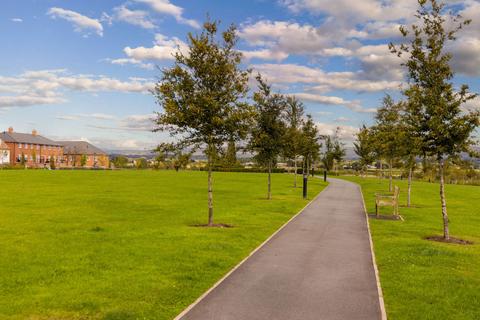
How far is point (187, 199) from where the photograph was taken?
1140 inches

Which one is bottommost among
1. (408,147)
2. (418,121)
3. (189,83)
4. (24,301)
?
(24,301)

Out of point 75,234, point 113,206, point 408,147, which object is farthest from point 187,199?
point 408,147

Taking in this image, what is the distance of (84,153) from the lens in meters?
146

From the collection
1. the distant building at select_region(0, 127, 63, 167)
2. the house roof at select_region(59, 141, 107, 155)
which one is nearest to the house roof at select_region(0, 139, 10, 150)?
the distant building at select_region(0, 127, 63, 167)

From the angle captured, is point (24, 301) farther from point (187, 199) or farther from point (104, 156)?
point (104, 156)

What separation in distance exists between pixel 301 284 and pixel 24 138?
13036cm

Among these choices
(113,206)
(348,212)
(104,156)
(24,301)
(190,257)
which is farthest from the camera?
(104,156)

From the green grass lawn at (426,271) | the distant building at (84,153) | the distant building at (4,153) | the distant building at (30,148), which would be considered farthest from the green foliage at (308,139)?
the distant building at (84,153)

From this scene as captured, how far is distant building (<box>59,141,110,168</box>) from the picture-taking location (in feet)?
469

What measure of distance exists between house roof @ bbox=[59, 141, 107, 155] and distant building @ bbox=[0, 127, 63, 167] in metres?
7.40

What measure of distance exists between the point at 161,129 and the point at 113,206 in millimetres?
8797

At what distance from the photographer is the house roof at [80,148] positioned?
146750 mm

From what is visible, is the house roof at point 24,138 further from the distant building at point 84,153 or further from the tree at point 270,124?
the tree at point 270,124

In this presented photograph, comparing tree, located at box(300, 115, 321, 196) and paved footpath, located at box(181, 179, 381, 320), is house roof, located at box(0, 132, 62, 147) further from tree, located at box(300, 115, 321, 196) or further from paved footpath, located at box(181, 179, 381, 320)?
paved footpath, located at box(181, 179, 381, 320)
